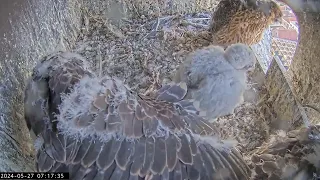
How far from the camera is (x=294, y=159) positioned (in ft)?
3.65

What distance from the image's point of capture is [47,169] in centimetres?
100

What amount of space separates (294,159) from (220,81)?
0.27m

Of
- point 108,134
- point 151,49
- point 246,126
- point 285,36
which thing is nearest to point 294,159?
point 108,134

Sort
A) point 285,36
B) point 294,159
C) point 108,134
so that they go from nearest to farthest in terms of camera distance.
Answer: point 108,134
point 294,159
point 285,36

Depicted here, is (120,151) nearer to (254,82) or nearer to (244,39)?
(254,82)

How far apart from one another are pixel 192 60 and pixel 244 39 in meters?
0.72

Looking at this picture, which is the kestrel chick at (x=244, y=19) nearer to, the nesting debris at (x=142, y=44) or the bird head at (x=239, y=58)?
the nesting debris at (x=142, y=44)

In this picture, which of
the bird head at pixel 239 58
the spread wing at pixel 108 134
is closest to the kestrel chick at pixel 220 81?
the bird head at pixel 239 58

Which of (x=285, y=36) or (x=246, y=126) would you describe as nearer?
(x=246, y=126)

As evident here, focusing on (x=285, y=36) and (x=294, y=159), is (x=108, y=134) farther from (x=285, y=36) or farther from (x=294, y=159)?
(x=285, y=36)

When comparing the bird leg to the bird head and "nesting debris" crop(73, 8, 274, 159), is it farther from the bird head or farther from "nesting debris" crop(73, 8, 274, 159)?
the bird head

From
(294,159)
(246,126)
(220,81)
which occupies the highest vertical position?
(220,81)

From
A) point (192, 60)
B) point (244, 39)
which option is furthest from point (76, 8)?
point (192, 60)

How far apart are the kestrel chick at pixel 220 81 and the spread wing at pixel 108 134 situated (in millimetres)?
107
